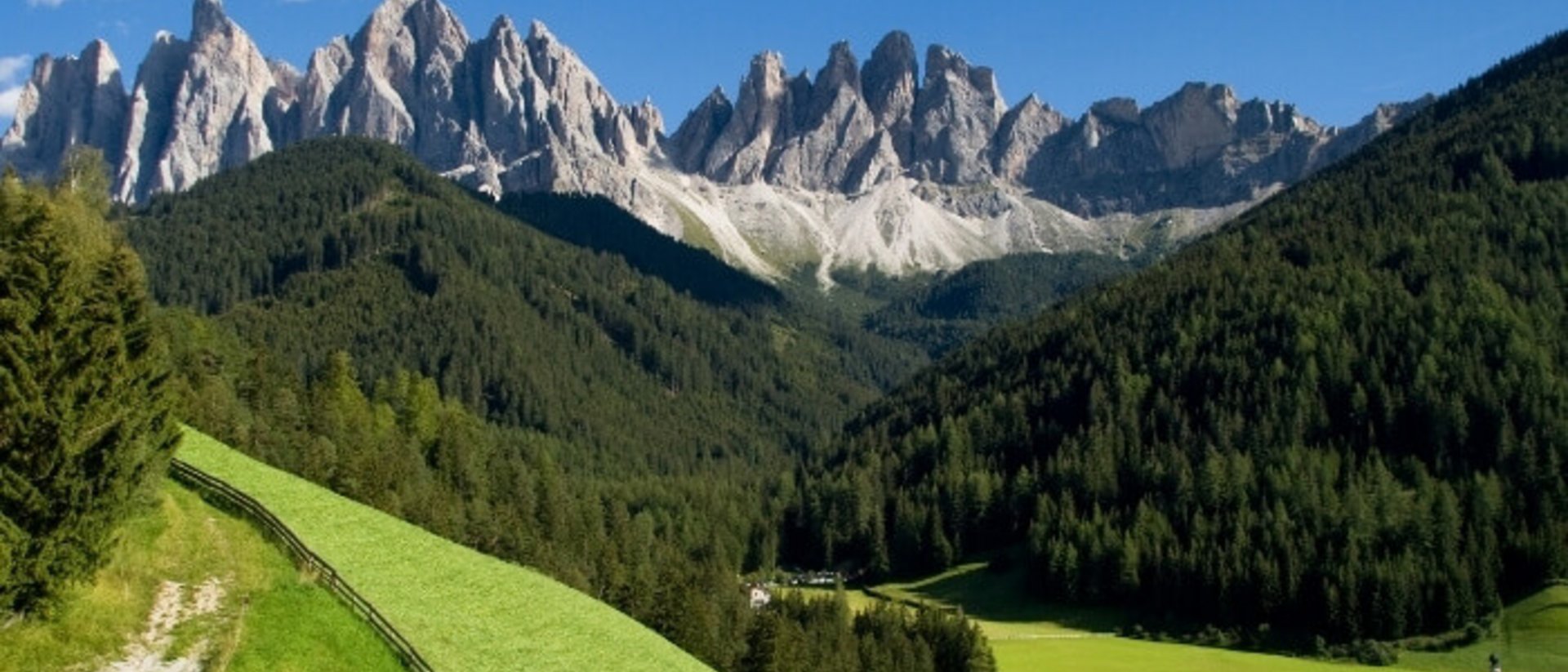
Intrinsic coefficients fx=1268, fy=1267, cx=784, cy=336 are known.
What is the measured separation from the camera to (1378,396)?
173 metres

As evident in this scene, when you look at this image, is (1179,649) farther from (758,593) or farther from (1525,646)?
(758,593)

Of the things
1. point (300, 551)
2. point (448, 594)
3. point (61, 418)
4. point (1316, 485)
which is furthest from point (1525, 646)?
point (61, 418)

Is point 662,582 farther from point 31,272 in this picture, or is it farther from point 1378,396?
point 1378,396

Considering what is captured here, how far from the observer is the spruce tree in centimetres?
3578

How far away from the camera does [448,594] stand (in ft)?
165

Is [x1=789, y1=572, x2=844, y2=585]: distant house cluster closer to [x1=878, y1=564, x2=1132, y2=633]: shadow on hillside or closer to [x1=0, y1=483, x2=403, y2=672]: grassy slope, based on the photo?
[x1=878, y1=564, x2=1132, y2=633]: shadow on hillside

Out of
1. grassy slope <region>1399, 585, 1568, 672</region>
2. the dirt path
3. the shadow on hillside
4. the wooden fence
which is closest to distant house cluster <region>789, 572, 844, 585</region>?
the shadow on hillside

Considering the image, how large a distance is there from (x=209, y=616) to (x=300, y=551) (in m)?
5.32

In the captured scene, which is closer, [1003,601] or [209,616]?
[209,616]

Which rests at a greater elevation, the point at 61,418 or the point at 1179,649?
the point at 61,418

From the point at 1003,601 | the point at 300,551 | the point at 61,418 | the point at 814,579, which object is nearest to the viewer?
the point at 61,418

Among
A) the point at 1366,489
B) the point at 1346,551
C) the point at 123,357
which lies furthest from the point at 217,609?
the point at 1366,489

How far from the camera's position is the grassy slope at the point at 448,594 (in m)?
45.6

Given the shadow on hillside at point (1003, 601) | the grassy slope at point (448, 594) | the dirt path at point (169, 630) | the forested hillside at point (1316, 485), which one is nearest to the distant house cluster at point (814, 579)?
the forested hillside at point (1316, 485)
